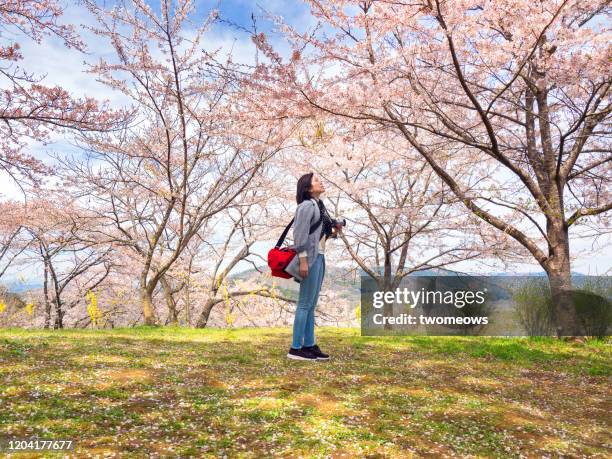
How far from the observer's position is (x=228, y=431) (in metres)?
3.80

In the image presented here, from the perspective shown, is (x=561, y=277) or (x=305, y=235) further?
(x=561, y=277)

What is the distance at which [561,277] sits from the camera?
376 inches

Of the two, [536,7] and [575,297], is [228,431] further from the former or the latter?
[575,297]

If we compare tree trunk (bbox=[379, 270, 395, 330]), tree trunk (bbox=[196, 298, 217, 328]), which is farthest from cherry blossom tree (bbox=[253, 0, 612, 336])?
tree trunk (bbox=[196, 298, 217, 328])

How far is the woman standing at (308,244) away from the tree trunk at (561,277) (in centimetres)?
575

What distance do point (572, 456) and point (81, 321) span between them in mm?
24164

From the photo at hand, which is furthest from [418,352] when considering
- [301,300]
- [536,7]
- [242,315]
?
[242,315]

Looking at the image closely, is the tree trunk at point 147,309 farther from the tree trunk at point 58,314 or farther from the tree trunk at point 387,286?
the tree trunk at point 58,314

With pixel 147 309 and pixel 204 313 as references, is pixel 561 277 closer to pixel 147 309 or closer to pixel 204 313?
pixel 147 309

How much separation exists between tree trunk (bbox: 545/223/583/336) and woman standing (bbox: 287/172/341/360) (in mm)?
5752

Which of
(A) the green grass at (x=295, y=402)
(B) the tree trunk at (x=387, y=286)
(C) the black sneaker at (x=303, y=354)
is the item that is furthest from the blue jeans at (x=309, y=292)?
(B) the tree trunk at (x=387, y=286)

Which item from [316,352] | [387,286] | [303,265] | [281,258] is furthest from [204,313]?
[303,265]

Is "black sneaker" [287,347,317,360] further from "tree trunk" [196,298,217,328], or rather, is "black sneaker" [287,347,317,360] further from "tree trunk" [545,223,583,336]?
"tree trunk" [196,298,217,328]

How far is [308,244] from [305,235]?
0.14m
